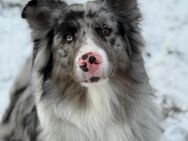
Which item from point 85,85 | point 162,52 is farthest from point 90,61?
point 162,52

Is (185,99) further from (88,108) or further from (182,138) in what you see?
(88,108)

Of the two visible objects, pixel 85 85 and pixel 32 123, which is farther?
pixel 32 123

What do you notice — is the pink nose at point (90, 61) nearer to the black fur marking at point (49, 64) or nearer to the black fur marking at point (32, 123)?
the black fur marking at point (49, 64)

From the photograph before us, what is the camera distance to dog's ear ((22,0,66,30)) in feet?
15.8

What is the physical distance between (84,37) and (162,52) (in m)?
2.40

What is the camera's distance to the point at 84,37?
4582 millimetres

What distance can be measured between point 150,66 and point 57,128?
78.9 inches

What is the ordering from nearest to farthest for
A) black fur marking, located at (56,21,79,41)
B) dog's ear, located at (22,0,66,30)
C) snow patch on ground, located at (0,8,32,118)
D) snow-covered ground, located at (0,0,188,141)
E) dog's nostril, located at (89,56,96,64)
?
dog's nostril, located at (89,56,96,64) → black fur marking, located at (56,21,79,41) → dog's ear, located at (22,0,66,30) → snow-covered ground, located at (0,0,188,141) → snow patch on ground, located at (0,8,32,118)

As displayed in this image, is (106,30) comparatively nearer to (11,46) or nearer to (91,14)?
(91,14)

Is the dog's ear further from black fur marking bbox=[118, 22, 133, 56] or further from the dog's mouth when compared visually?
the dog's mouth

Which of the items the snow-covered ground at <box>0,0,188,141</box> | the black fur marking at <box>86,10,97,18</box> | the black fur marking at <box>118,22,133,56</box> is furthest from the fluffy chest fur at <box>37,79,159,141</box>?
the snow-covered ground at <box>0,0,188,141</box>

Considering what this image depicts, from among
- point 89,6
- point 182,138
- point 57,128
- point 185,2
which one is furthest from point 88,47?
point 185,2

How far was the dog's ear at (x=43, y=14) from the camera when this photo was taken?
4.83 metres

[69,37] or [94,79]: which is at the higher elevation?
[69,37]
